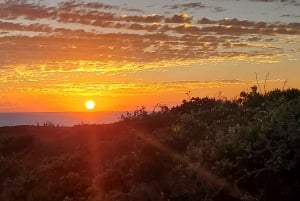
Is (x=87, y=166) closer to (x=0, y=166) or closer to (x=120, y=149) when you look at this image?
→ (x=120, y=149)

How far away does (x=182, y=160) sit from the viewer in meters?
11.2

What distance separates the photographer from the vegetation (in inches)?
388

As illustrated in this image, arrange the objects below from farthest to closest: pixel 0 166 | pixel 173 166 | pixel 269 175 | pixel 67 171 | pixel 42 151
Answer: pixel 42 151 → pixel 0 166 → pixel 67 171 → pixel 173 166 → pixel 269 175

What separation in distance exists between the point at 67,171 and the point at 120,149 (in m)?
1.52

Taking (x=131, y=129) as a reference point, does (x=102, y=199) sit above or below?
below

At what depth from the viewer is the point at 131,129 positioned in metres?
16.2

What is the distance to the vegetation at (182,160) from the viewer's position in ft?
32.3

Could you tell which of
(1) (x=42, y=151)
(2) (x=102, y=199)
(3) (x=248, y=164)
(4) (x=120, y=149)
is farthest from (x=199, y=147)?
(1) (x=42, y=151)

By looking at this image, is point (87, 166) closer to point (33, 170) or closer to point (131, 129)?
point (33, 170)

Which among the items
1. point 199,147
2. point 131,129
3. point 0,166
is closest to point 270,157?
point 199,147

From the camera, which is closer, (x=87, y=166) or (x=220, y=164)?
(x=220, y=164)

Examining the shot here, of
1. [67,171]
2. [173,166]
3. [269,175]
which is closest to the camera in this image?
[269,175]

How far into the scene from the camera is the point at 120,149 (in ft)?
46.6

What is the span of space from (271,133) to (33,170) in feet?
22.4
